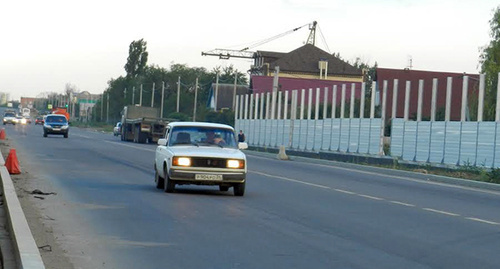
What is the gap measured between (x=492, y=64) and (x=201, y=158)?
43.5m

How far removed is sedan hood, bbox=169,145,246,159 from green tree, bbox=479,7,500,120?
37.4 metres

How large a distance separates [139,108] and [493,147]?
4665cm

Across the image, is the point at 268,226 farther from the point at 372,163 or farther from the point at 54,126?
the point at 54,126

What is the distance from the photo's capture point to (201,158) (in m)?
20.2

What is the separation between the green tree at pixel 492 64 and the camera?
57.8 meters

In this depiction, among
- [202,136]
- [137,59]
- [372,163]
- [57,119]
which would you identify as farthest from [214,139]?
[137,59]

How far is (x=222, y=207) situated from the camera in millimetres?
17875

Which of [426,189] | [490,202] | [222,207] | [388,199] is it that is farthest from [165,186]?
[426,189]

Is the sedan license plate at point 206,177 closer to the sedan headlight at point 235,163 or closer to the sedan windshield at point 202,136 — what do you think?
the sedan headlight at point 235,163

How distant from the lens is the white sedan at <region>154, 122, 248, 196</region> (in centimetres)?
2017

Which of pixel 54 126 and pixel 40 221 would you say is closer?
pixel 40 221

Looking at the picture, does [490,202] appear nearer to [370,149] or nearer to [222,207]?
[222,207]

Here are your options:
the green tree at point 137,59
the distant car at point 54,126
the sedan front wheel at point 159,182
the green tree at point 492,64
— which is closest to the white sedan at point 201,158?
the sedan front wheel at point 159,182

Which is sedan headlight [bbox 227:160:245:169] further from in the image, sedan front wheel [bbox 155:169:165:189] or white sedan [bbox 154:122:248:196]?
sedan front wheel [bbox 155:169:165:189]
